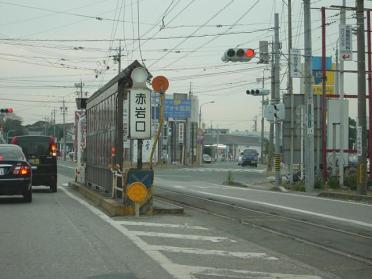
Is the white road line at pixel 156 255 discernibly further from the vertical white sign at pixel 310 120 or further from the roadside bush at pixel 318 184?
the roadside bush at pixel 318 184

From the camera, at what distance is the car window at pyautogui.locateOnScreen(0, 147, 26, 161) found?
17.7m

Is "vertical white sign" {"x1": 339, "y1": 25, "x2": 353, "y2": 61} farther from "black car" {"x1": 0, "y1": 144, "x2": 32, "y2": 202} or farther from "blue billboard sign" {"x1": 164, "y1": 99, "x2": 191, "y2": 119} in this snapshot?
"blue billboard sign" {"x1": 164, "y1": 99, "x2": 191, "y2": 119}

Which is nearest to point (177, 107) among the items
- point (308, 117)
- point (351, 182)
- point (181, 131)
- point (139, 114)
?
point (181, 131)

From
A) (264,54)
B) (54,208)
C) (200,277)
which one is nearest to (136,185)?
(54,208)

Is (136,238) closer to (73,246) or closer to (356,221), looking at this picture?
(73,246)

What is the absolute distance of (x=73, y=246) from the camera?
10.2 meters

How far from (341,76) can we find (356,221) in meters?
15.6

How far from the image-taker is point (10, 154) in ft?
59.1

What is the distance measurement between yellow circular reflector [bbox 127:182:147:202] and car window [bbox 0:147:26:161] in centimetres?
514

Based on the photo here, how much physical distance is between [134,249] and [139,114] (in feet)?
18.2

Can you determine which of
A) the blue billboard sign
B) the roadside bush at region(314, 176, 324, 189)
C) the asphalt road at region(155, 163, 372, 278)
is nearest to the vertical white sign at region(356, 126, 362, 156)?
the asphalt road at region(155, 163, 372, 278)

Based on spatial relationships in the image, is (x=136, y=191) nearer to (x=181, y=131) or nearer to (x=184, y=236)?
(x=184, y=236)

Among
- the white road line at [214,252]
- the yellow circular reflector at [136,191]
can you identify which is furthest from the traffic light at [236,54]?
the white road line at [214,252]

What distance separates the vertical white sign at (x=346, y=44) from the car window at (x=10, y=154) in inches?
621
